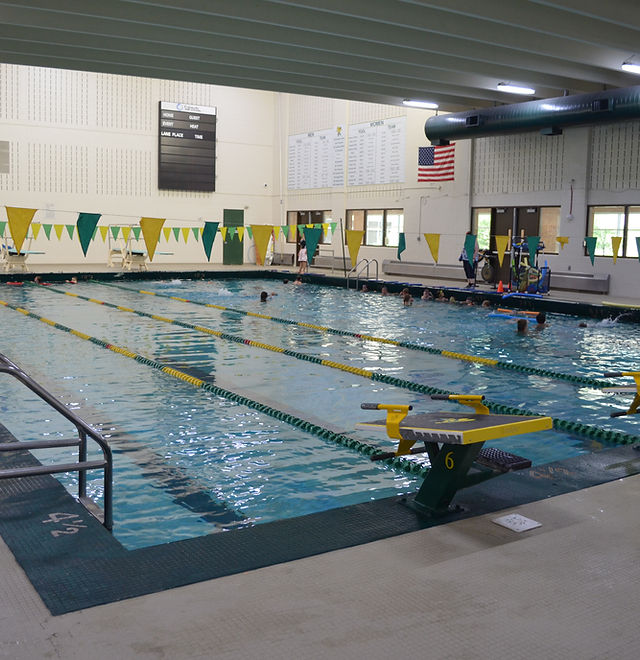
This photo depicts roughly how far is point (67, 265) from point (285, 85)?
1044 cm

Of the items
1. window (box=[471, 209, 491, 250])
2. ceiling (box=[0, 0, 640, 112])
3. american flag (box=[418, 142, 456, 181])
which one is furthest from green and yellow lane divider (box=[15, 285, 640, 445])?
american flag (box=[418, 142, 456, 181])

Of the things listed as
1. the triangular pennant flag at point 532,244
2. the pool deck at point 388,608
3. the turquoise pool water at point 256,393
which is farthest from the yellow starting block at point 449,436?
the triangular pennant flag at point 532,244

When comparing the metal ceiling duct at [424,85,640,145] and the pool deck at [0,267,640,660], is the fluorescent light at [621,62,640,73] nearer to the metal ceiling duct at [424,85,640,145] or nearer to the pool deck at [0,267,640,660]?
the metal ceiling duct at [424,85,640,145]

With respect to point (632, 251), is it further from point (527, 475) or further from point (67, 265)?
point (67, 265)

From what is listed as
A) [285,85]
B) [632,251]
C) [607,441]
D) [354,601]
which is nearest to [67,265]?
[285,85]

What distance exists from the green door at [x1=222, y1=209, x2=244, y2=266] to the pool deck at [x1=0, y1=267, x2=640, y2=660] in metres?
23.0

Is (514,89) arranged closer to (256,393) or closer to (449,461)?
(256,393)

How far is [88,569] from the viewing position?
2.75m

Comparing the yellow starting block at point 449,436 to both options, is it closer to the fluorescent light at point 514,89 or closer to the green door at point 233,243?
the fluorescent light at point 514,89

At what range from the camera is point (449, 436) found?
3.02 m

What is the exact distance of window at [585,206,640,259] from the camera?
51.4ft

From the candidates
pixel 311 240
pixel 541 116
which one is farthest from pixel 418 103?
pixel 311 240

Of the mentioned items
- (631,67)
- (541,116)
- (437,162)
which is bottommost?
(437,162)

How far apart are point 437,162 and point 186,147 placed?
29.6ft
